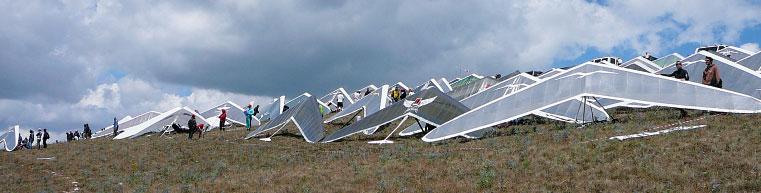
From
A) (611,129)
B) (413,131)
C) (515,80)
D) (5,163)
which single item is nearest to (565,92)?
(611,129)

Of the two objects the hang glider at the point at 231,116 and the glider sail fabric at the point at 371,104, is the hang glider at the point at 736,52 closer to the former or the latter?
the glider sail fabric at the point at 371,104

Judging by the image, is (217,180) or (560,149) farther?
(217,180)

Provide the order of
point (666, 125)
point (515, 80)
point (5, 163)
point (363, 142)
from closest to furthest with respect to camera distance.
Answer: point (666, 125) < point (363, 142) < point (5, 163) < point (515, 80)

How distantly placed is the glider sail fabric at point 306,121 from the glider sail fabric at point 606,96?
9608mm

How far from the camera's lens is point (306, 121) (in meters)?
36.5

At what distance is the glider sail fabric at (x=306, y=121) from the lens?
3468 centimetres

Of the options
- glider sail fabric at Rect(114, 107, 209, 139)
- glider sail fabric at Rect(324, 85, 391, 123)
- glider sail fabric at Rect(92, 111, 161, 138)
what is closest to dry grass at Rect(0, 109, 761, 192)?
glider sail fabric at Rect(324, 85, 391, 123)

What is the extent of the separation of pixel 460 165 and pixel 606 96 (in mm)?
8661

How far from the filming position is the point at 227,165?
2652cm

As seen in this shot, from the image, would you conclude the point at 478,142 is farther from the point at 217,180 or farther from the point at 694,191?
the point at 694,191

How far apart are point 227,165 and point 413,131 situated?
9985mm

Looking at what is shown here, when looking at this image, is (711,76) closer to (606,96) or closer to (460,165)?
(606,96)

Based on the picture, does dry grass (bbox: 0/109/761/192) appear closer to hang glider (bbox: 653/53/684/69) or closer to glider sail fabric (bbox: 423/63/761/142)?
glider sail fabric (bbox: 423/63/761/142)

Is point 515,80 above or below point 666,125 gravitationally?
above
